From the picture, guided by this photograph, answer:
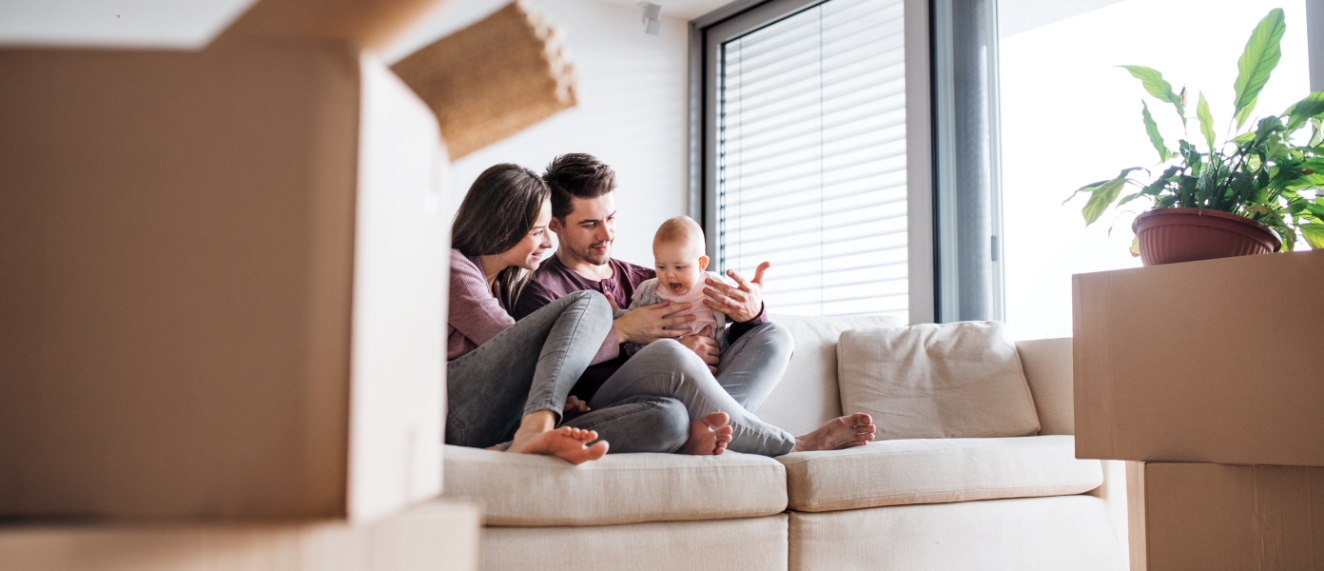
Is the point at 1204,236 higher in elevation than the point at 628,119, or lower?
lower

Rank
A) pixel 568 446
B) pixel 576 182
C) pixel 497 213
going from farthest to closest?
pixel 576 182
pixel 497 213
pixel 568 446

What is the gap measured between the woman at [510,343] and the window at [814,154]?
5.97 ft

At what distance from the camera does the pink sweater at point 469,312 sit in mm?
1876

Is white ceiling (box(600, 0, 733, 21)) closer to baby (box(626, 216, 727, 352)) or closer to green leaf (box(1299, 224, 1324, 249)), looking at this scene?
baby (box(626, 216, 727, 352))

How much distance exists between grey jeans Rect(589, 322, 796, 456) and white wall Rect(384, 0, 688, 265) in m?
2.02

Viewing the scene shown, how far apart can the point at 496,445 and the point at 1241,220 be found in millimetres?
1380

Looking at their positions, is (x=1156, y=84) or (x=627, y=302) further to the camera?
(x=627, y=302)

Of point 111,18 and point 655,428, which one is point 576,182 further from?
point 111,18

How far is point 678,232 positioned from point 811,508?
742 mm

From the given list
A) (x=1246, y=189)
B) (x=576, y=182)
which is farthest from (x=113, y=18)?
(x=1246, y=189)

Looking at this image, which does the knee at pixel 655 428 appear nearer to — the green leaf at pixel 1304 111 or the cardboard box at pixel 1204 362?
the cardboard box at pixel 1204 362

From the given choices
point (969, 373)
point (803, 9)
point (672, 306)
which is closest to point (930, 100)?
point (803, 9)

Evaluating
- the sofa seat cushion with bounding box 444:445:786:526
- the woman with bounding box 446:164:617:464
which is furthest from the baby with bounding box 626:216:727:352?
the sofa seat cushion with bounding box 444:445:786:526

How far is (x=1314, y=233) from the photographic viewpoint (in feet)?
5.10
